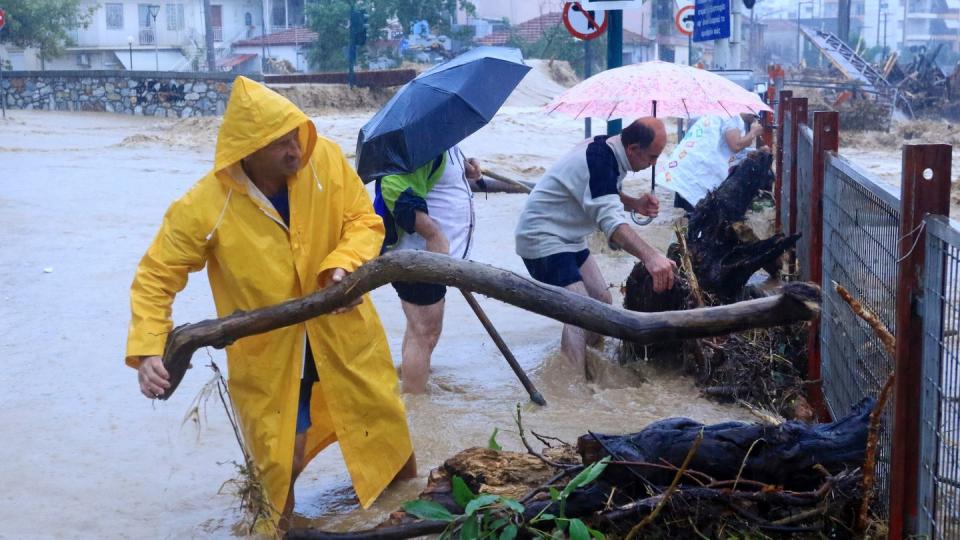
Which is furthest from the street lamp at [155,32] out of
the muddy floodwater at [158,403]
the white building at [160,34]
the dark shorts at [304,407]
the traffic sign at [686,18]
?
the dark shorts at [304,407]

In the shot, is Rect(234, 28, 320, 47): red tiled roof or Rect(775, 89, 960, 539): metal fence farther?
Rect(234, 28, 320, 47): red tiled roof

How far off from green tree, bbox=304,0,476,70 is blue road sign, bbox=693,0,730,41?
34844 mm

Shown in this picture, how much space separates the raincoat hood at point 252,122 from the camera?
3.82 metres

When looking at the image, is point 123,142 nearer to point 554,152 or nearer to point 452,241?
point 554,152

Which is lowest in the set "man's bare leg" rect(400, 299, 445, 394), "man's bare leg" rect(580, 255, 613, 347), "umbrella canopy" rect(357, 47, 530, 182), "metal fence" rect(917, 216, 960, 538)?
"man's bare leg" rect(400, 299, 445, 394)

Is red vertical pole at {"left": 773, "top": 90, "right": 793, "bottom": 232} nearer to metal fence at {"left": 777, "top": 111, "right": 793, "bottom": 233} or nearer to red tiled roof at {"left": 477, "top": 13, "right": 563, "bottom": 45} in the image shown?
metal fence at {"left": 777, "top": 111, "right": 793, "bottom": 233}

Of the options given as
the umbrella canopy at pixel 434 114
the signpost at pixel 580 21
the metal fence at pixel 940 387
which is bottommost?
the metal fence at pixel 940 387

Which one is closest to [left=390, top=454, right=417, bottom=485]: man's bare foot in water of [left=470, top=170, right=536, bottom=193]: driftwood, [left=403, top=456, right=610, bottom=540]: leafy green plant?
[left=403, top=456, right=610, bottom=540]: leafy green plant

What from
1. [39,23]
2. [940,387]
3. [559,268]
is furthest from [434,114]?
[39,23]

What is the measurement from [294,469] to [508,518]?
1212 millimetres

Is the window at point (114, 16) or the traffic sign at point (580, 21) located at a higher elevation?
the window at point (114, 16)

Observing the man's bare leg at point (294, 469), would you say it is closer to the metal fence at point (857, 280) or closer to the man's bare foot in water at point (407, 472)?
the man's bare foot in water at point (407, 472)

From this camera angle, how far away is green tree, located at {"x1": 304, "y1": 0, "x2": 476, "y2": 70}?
152 feet

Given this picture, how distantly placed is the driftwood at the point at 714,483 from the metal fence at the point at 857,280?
5.6 inches
